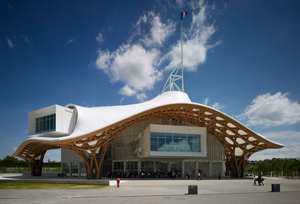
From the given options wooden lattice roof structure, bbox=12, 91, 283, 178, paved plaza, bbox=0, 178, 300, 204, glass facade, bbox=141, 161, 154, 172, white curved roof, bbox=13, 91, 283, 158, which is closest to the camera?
paved plaza, bbox=0, 178, 300, 204

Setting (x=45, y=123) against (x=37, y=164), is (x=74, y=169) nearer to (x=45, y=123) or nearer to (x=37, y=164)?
(x=37, y=164)

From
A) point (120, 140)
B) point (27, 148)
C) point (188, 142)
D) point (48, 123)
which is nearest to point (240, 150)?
point (188, 142)

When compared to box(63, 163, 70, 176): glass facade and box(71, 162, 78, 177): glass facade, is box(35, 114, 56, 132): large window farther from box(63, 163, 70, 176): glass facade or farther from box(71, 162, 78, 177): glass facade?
box(63, 163, 70, 176): glass facade

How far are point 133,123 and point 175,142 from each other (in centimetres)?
810

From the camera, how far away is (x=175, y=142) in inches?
1692

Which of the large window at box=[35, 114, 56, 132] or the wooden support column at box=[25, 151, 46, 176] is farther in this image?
the wooden support column at box=[25, 151, 46, 176]

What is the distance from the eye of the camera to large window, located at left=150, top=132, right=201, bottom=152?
41906 mm

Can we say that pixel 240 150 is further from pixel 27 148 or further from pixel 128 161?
pixel 27 148

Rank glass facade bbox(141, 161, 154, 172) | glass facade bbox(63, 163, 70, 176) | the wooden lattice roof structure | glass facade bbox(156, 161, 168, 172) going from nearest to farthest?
the wooden lattice roof structure < glass facade bbox(141, 161, 154, 172) < glass facade bbox(156, 161, 168, 172) < glass facade bbox(63, 163, 70, 176)

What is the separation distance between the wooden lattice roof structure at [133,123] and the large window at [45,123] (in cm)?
289

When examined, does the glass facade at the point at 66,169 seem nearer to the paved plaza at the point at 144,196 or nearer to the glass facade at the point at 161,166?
the glass facade at the point at 161,166

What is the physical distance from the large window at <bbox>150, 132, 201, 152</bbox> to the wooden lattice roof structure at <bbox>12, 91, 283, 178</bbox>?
3.70m

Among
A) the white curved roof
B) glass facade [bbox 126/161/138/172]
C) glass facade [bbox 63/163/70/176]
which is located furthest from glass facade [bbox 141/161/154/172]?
glass facade [bbox 63/163/70/176]

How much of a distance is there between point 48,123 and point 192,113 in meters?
24.7
